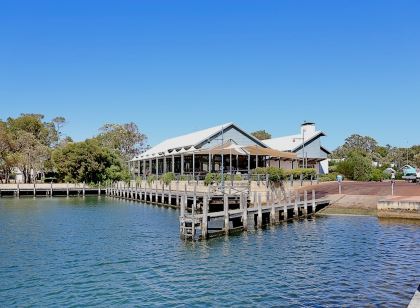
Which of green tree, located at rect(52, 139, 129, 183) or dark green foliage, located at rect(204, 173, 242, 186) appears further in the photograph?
green tree, located at rect(52, 139, 129, 183)

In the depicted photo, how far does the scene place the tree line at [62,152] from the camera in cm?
7556

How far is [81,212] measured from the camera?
4281cm

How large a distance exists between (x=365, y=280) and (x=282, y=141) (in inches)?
2097

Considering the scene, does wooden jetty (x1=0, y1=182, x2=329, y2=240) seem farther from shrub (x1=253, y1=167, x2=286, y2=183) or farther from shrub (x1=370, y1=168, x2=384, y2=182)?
shrub (x1=370, y1=168, x2=384, y2=182)

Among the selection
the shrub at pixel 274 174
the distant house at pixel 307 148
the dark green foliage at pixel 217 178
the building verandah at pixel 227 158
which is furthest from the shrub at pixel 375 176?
the dark green foliage at pixel 217 178

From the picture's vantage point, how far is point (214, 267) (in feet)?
61.4

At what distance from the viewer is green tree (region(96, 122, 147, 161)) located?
3962 inches

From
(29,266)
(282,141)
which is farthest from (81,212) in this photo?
(282,141)

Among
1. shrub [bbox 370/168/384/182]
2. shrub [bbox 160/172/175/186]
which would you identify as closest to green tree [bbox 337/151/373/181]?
shrub [bbox 370/168/384/182]

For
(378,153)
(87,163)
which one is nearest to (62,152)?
(87,163)

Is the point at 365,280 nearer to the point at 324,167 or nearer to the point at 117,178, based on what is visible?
the point at 324,167

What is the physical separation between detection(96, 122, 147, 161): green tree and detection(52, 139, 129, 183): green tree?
21786 mm

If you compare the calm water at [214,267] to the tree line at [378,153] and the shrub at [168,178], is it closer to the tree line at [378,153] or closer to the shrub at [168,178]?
the shrub at [168,178]

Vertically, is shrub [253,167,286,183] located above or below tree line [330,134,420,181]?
below
